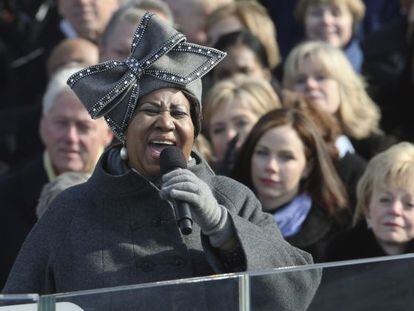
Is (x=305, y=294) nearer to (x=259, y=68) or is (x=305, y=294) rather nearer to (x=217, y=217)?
(x=217, y=217)

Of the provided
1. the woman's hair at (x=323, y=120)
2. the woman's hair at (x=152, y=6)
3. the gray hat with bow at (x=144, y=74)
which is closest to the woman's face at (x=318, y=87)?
the woman's hair at (x=323, y=120)

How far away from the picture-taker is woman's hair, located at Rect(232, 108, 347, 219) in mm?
6574

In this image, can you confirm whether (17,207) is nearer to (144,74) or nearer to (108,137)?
(108,137)

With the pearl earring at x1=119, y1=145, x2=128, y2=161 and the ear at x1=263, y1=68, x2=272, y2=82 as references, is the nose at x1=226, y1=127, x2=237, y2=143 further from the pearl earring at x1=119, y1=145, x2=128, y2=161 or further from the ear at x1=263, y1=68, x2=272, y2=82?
the pearl earring at x1=119, y1=145, x2=128, y2=161

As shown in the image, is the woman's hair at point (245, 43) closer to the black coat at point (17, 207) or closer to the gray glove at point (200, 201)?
the black coat at point (17, 207)

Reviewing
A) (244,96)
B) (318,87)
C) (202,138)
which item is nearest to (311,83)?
(318,87)

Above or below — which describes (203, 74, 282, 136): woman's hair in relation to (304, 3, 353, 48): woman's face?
below

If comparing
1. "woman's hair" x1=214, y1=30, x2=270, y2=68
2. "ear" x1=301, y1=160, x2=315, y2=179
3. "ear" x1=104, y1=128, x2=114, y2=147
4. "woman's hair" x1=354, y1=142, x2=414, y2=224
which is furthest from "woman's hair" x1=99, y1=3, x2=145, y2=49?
"woman's hair" x1=354, y1=142, x2=414, y2=224

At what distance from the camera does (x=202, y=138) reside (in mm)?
7121

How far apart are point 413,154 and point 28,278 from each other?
2465 mm

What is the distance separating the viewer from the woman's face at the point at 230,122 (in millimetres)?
7184

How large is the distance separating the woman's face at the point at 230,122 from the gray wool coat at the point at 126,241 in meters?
2.85

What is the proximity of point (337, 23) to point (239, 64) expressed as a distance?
3.52ft

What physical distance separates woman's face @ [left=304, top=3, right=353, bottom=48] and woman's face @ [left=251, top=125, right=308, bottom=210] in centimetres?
230
